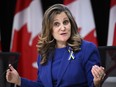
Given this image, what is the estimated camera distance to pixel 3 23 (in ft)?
13.3

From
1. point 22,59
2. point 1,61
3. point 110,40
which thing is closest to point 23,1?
point 22,59

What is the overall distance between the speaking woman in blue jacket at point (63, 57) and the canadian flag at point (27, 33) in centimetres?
170

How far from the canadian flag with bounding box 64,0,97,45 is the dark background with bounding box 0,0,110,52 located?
19 cm

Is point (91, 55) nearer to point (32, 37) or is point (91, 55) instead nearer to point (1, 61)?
point (1, 61)

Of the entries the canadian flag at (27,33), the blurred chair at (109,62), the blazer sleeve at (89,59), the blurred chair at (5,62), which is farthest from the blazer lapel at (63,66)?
the canadian flag at (27,33)

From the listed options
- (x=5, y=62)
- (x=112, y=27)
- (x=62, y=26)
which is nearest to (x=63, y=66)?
(x=62, y=26)

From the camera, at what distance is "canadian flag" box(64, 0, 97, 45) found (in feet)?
12.1

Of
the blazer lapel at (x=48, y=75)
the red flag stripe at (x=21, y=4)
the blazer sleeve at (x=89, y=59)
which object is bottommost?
the blazer lapel at (x=48, y=75)

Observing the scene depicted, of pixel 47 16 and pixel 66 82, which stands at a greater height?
pixel 47 16

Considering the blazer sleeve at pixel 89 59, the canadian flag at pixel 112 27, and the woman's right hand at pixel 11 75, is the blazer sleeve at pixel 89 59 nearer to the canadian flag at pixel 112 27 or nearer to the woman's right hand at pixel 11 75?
the woman's right hand at pixel 11 75

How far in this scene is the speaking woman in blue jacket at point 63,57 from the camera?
1.96m

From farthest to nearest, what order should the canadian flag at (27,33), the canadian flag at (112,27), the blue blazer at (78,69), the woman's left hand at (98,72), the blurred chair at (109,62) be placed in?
1. the canadian flag at (27,33)
2. the canadian flag at (112,27)
3. the blurred chair at (109,62)
4. the blue blazer at (78,69)
5. the woman's left hand at (98,72)

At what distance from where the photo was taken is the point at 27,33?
388 centimetres

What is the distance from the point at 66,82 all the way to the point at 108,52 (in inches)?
24.5
